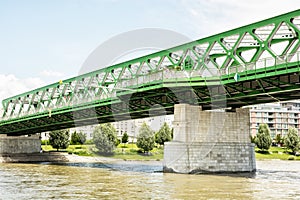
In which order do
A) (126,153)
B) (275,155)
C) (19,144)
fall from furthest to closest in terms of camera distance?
(275,155)
(126,153)
(19,144)

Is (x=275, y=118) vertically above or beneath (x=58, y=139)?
above

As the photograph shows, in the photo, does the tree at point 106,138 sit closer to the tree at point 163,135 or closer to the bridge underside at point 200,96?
the tree at point 163,135

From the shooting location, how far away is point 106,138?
366ft

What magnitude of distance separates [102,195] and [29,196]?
511 centimetres

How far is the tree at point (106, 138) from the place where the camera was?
11144 cm

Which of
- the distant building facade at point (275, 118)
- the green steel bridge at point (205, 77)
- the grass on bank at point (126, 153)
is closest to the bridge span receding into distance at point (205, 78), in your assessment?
the green steel bridge at point (205, 77)

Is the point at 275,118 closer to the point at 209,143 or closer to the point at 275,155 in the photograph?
the point at 275,155

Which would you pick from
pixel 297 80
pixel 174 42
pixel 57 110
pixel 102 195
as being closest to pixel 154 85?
pixel 174 42

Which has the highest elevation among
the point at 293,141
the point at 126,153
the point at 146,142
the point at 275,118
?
the point at 275,118

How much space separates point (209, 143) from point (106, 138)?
65.9 m

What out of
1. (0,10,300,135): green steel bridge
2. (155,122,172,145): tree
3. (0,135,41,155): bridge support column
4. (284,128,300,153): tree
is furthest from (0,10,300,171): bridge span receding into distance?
(284,128,300,153): tree

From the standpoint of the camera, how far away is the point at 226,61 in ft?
147

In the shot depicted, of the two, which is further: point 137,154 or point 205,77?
point 137,154

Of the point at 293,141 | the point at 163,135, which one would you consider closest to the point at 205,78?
the point at 163,135
